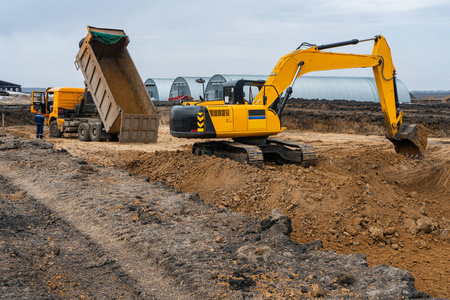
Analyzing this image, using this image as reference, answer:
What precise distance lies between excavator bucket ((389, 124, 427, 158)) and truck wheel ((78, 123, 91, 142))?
1226 cm

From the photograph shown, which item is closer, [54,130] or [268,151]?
[268,151]

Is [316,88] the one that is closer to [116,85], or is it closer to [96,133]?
[96,133]

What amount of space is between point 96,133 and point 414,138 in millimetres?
12032

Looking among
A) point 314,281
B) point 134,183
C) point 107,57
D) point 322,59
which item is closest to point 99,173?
point 134,183

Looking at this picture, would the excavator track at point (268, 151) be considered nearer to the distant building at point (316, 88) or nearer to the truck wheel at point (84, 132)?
the truck wheel at point (84, 132)

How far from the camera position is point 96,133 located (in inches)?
749

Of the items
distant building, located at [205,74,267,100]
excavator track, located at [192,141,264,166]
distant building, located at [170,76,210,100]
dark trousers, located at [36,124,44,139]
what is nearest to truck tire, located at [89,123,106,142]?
dark trousers, located at [36,124,44,139]

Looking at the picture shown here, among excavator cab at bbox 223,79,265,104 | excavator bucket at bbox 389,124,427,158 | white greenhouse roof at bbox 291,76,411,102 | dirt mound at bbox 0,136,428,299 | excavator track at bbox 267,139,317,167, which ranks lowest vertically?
dirt mound at bbox 0,136,428,299

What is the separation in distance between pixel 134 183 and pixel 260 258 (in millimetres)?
4936

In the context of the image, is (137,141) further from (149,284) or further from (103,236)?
(149,284)

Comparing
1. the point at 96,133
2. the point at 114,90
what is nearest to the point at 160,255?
the point at 114,90

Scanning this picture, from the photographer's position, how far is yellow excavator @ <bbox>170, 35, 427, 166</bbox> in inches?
446

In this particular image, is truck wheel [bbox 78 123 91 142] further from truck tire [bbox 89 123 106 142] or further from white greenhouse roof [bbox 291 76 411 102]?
white greenhouse roof [bbox 291 76 411 102]

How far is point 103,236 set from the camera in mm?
6496
